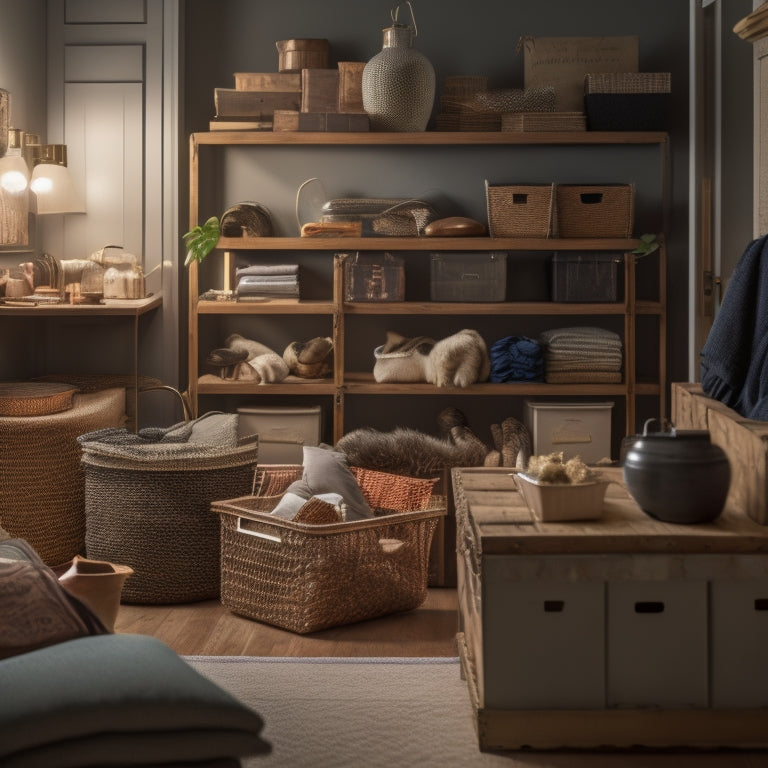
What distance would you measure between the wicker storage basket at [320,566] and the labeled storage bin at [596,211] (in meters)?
1.64

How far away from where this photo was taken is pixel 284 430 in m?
5.02

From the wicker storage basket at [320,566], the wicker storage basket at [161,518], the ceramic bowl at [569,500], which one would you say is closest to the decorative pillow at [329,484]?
the wicker storage basket at [320,566]

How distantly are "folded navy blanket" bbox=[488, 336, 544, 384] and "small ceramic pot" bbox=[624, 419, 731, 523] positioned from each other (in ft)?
7.32

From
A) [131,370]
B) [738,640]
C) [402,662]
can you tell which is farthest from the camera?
[131,370]

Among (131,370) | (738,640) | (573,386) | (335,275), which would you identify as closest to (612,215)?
(573,386)

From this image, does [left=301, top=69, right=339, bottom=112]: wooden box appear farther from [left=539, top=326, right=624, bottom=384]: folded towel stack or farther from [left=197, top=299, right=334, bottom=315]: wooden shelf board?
[left=539, top=326, right=624, bottom=384]: folded towel stack

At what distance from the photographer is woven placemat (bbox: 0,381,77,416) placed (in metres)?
4.27

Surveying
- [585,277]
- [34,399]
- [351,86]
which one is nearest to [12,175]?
[34,399]

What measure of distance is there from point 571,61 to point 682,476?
299 cm

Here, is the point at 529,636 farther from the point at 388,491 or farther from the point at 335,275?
the point at 335,275

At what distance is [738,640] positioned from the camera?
2.62m

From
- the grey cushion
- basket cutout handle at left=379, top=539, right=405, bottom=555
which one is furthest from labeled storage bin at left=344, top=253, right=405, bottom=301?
the grey cushion

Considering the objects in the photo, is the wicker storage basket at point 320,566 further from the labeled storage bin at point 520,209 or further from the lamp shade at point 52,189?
the lamp shade at point 52,189

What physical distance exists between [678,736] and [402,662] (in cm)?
102
